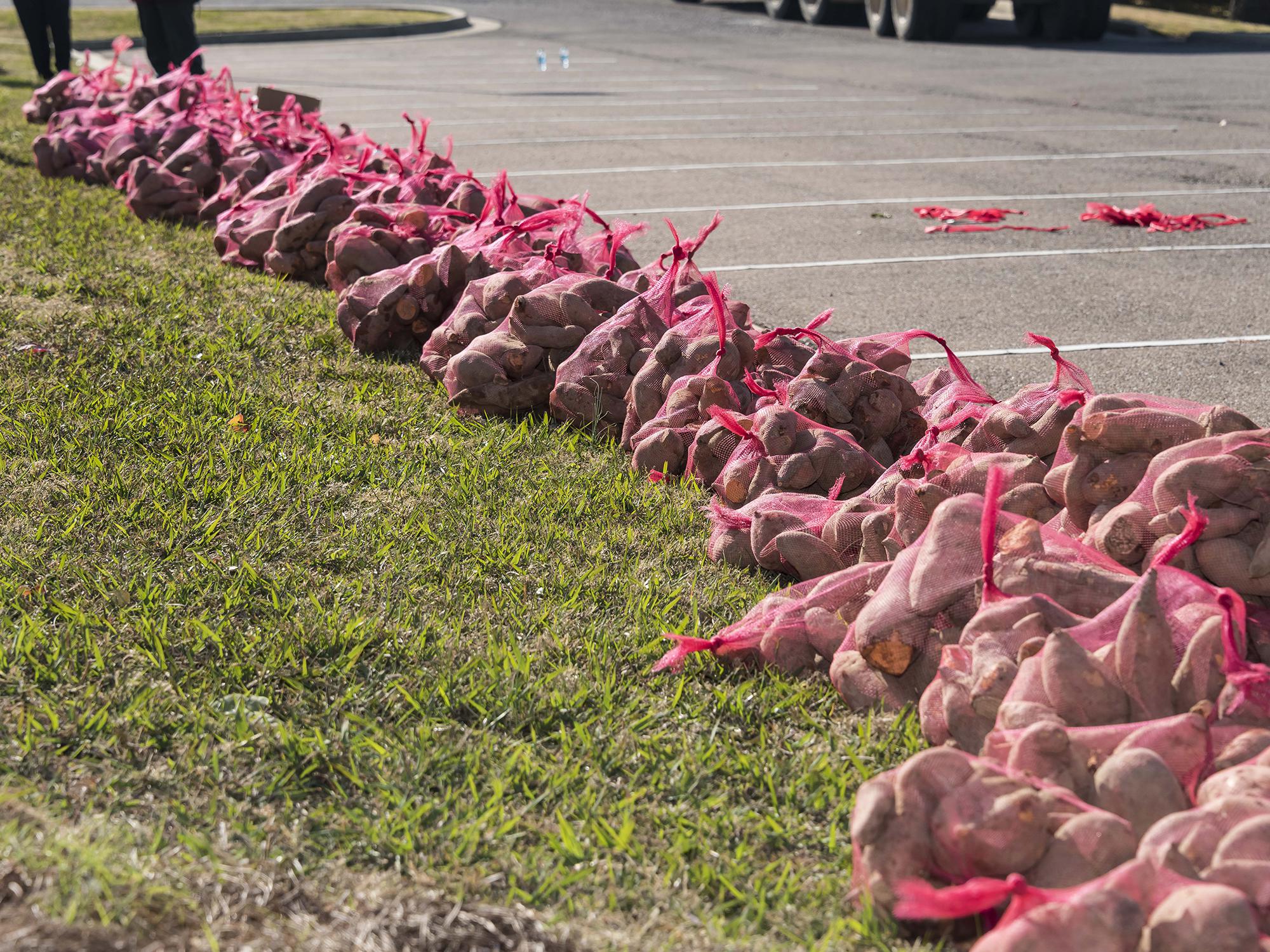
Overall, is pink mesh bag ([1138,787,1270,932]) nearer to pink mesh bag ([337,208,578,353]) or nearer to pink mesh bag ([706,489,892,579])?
pink mesh bag ([706,489,892,579])

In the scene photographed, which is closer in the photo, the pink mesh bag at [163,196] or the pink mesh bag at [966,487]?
the pink mesh bag at [966,487]

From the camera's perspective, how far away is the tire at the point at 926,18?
20016 millimetres

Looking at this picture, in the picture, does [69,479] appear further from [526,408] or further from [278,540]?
[526,408]

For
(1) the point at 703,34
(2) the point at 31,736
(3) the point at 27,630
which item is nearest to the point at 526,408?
(3) the point at 27,630

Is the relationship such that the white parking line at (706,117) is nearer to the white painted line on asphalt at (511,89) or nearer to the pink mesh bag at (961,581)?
the white painted line on asphalt at (511,89)

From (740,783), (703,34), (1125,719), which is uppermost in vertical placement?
(703,34)

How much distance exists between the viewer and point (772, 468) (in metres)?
3.51

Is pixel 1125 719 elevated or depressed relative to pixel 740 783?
elevated

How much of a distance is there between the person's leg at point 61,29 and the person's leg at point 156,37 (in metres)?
1.22

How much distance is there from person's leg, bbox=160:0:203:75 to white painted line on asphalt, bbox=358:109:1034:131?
1741 millimetres

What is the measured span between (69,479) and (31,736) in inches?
56.0

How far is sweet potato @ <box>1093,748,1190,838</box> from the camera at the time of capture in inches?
84.0

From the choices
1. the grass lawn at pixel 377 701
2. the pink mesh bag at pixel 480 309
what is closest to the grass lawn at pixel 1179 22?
the pink mesh bag at pixel 480 309

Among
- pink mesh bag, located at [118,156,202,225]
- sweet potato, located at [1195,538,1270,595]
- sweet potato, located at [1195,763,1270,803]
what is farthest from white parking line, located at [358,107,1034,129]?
sweet potato, located at [1195,763,1270,803]
